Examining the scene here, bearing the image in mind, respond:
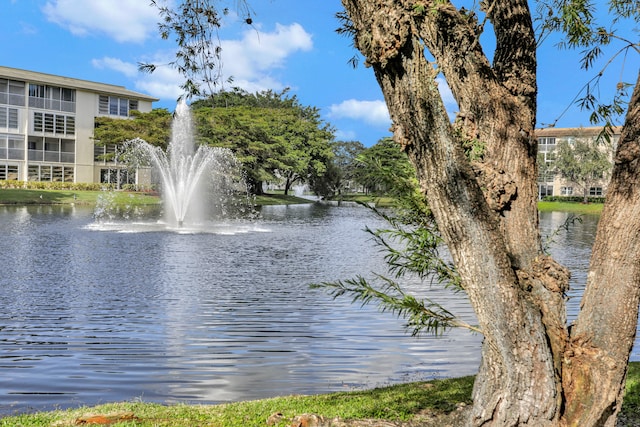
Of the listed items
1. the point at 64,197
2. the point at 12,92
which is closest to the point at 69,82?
the point at 12,92

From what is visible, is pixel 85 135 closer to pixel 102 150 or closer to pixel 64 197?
pixel 102 150

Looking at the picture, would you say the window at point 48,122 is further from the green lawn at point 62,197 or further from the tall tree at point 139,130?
the green lawn at point 62,197

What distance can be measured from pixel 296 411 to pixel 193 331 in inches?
194

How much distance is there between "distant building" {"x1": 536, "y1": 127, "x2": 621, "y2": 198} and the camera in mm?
74000

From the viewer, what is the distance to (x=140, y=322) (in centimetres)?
1059

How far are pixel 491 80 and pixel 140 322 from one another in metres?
8.14

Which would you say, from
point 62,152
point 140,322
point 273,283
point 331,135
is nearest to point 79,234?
point 273,283

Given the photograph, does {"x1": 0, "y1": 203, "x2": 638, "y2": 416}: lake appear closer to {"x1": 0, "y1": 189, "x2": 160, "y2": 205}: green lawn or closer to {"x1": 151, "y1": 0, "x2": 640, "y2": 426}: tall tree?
{"x1": 151, "y1": 0, "x2": 640, "y2": 426}: tall tree

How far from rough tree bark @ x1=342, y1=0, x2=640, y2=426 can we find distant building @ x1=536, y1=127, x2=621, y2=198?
71662 millimetres

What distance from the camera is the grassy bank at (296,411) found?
511 centimetres

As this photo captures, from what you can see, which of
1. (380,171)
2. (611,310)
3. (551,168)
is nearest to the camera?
(611,310)

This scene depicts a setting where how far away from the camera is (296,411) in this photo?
5.41 meters

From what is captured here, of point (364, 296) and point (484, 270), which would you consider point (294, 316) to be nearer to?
point (364, 296)

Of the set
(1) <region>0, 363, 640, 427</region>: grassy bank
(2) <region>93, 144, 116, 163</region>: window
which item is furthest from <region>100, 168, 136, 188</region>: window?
(1) <region>0, 363, 640, 427</region>: grassy bank
